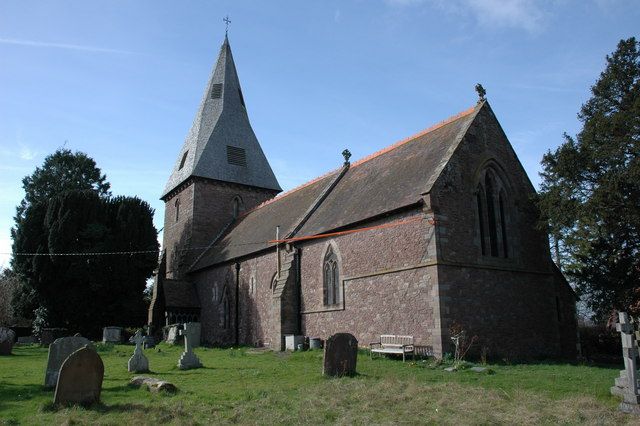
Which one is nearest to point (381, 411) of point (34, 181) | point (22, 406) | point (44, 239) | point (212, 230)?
point (22, 406)

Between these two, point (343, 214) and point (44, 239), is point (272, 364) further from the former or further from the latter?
point (44, 239)

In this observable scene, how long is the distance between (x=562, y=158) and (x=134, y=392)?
45.6 ft

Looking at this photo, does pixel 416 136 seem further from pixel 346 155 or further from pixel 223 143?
pixel 223 143

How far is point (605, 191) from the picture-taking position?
49.5 feet

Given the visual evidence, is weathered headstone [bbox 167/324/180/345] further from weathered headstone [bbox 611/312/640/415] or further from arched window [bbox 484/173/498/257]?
weathered headstone [bbox 611/312/640/415]

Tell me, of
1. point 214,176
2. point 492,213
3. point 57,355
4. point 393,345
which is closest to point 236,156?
point 214,176

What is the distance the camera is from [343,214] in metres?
20.1

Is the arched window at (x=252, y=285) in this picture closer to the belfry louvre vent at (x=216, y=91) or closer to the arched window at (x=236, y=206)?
the arched window at (x=236, y=206)

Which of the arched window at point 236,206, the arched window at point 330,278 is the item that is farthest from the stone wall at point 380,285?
the arched window at point 236,206

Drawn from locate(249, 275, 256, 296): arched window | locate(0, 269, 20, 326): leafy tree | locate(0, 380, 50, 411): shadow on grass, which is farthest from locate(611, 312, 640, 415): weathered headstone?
locate(0, 269, 20, 326): leafy tree

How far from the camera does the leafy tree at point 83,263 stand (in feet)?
100

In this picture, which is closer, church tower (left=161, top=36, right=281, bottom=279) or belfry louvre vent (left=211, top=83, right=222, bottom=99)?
church tower (left=161, top=36, right=281, bottom=279)

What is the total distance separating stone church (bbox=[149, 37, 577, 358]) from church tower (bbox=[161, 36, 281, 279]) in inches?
271

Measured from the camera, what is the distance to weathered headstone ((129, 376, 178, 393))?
1027 cm
